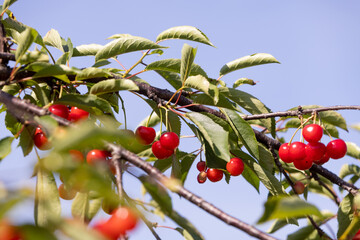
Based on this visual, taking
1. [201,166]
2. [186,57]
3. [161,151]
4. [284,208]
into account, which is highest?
[284,208]

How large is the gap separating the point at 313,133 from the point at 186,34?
0.98 m

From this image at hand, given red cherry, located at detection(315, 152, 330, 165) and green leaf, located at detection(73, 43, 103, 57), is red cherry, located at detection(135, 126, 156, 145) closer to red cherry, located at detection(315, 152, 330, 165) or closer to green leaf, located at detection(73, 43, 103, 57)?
green leaf, located at detection(73, 43, 103, 57)

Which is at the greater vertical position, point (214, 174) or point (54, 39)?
point (54, 39)

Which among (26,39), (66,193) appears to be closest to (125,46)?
(26,39)

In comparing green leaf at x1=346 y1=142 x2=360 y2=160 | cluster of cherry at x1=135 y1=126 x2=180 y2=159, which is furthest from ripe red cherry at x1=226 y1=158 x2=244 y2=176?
green leaf at x1=346 y1=142 x2=360 y2=160

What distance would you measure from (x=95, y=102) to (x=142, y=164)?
2.47 feet

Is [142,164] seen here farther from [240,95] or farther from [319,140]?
[319,140]

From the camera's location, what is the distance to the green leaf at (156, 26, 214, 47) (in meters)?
2.38

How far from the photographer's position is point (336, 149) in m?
2.68

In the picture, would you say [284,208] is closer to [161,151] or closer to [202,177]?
[161,151]

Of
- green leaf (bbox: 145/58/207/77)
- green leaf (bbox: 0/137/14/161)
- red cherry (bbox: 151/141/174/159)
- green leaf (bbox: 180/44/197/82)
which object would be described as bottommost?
red cherry (bbox: 151/141/174/159)

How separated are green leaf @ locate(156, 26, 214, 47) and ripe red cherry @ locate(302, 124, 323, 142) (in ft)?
2.59

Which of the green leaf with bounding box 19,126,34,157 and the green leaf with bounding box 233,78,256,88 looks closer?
the green leaf with bounding box 19,126,34,157

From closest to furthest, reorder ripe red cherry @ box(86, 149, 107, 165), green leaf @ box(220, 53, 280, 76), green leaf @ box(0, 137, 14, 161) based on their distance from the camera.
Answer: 1. green leaf @ box(0, 137, 14, 161)
2. ripe red cherry @ box(86, 149, 107, 165)
3. green leaf @ box(220, 53, 280, 76)
